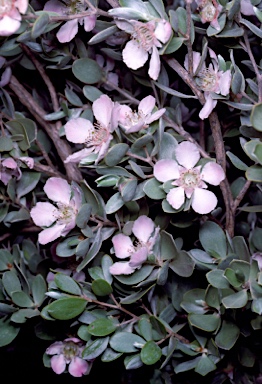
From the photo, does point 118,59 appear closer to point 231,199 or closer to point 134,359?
point 231,199

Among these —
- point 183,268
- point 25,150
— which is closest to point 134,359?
point 183,268

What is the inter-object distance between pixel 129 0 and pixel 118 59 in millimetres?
155

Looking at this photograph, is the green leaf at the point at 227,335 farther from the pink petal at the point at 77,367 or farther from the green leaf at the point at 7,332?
the green leaf at the point at 7,332

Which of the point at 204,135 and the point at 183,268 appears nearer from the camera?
the point at 183,268

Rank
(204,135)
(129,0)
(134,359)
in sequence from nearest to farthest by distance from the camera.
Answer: (129,0)
(134,359)
(204,135)

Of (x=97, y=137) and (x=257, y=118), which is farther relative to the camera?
(x=97, y=137)

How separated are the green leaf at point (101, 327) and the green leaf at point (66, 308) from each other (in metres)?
0.03

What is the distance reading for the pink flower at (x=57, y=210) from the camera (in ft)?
3.14

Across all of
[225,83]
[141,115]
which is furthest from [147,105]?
[225,83]

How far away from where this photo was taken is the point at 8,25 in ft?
2.55

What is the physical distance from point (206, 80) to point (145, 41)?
119 mm

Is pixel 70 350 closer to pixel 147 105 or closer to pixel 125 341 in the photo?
pixel 125 341

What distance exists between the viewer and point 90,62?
101 centimetres

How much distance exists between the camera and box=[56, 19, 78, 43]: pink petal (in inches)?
36.5
